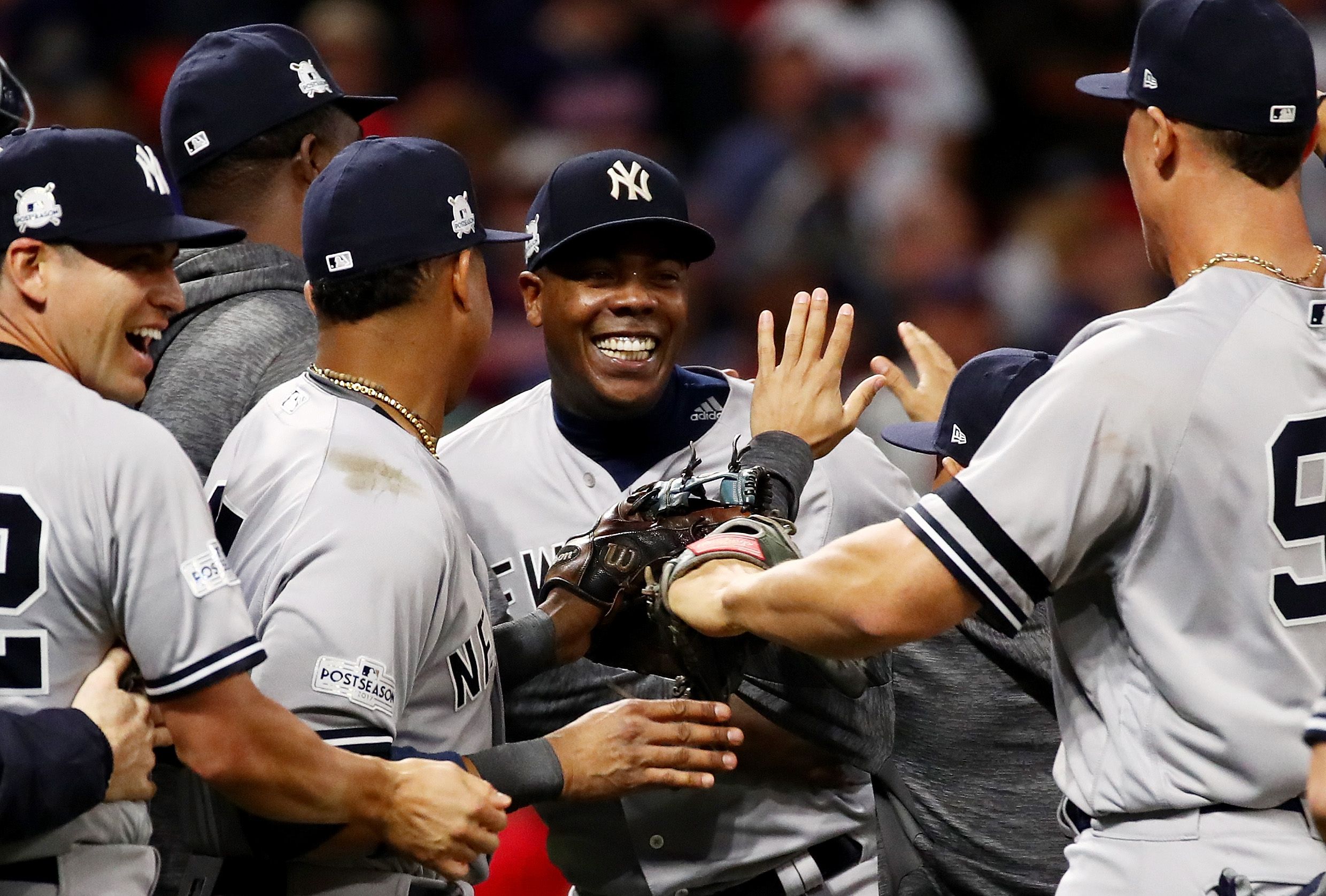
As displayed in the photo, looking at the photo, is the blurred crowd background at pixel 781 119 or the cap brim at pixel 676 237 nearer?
the cap brim at pixel 676 237

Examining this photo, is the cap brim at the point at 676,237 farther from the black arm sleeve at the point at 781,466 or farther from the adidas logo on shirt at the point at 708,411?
the black arm sleeve at the point at 781,466

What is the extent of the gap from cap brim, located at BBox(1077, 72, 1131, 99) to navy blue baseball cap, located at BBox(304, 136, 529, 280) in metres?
1.19

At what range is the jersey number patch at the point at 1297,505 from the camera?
2.56 m

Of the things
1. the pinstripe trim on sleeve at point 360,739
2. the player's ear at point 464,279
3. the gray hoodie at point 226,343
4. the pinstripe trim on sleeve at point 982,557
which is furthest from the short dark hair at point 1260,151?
the gray hoodie at point 226,343

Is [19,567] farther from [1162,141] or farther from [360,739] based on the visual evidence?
[1162,141]

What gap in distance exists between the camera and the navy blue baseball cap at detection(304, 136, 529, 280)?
3047 mm

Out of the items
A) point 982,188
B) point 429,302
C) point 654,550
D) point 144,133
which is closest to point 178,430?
point 429,302

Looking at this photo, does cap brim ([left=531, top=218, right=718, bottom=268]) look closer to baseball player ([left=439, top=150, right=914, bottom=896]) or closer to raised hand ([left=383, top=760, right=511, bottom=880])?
baseball player ([left=439, top=150, right=914, bottom=896])

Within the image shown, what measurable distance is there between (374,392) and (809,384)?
1010 millimetres

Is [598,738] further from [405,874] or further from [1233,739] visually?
[1233,739]

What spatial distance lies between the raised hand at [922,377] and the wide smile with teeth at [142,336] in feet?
7.17

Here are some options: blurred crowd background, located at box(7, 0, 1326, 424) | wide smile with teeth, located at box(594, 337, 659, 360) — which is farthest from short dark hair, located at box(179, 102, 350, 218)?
blurred crowd background, located at box(7, 0, 1326, 424)

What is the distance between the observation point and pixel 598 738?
9.99 feet

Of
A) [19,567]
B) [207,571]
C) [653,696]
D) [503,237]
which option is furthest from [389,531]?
[653,696]
